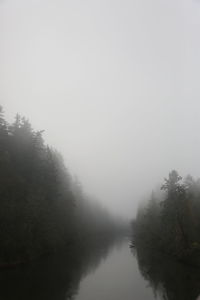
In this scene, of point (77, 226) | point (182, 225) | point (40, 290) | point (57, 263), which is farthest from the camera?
point (77, 226)

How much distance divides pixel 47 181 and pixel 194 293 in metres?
39.0

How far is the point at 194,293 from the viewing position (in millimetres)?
40312

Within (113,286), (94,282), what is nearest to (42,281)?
(94,282)

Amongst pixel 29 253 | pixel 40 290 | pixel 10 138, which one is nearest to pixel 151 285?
pixel 40 290

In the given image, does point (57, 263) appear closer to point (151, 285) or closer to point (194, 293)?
point (151, 285)

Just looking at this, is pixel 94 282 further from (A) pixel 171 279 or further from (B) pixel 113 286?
(A) pixel 171 279

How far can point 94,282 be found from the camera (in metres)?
46.7

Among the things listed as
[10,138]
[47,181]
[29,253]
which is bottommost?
[29,253]

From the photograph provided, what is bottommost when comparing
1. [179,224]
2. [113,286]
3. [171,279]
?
[113,286]

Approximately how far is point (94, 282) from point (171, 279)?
486 inches

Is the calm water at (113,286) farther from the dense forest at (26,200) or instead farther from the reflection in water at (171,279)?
the dense forest at (26,200)

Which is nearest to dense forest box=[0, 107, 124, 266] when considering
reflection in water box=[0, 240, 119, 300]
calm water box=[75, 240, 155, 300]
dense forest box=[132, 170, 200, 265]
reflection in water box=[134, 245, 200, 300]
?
reflection in water box=[0, 240, 119, 300]

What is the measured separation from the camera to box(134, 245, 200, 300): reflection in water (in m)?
40.9

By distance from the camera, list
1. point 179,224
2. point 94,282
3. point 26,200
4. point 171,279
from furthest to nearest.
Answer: point 179,224, point 26,200, point 171,279, point 94,282
